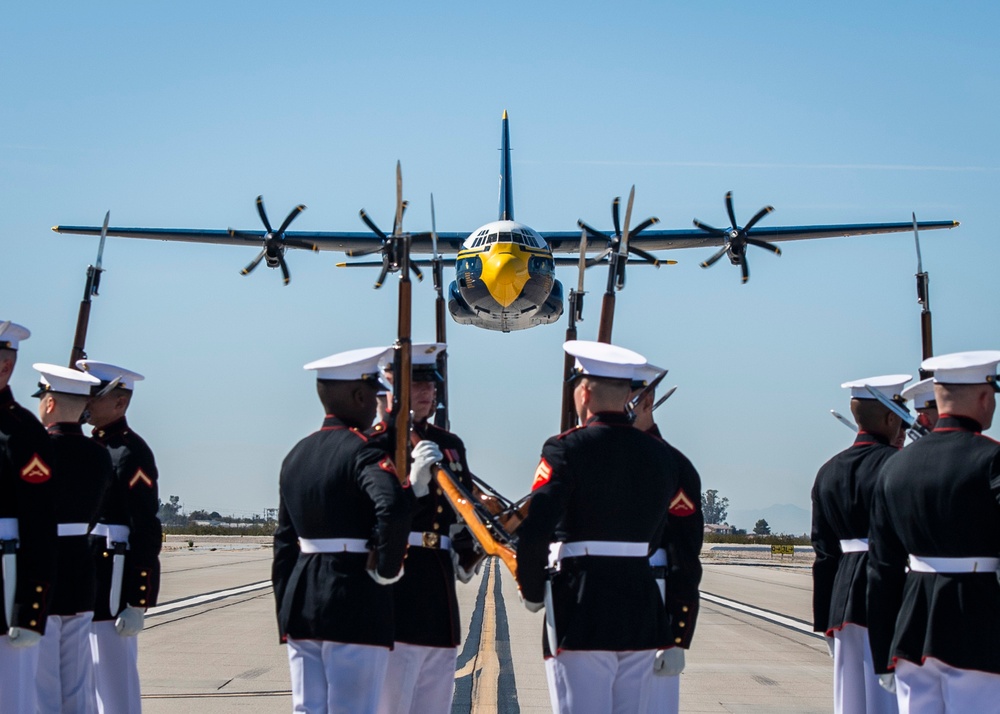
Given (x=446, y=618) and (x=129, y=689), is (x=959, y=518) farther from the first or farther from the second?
(x=129, y=689)

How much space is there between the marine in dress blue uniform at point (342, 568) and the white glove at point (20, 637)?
43.9 inches

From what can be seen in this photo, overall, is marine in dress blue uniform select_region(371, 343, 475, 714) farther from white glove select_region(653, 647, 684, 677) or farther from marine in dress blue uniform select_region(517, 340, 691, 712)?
white glove select_region(653, 647, 684, 677)

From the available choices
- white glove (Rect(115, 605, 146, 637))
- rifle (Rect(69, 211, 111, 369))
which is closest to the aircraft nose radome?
rifle (Rect(69, 211, 111, 369))

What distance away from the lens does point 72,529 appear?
6.34 m

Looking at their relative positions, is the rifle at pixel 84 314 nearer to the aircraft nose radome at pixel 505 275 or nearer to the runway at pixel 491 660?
the runway at pixel 491 660

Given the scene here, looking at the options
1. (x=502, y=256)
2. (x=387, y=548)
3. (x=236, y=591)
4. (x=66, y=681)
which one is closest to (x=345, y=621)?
(x=387, y=548)

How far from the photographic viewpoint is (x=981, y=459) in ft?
15.4

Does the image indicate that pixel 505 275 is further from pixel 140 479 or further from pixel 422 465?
pixel 422 465

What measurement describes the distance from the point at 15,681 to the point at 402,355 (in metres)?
2.29

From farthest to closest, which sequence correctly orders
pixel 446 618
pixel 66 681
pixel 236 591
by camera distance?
pixel 236 591
pixel 66 681
pixel 446 618

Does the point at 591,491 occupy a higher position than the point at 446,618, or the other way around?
the point at 591,491

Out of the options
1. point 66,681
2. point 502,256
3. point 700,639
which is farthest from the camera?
point 502,256

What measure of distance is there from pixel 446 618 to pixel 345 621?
2.69 ft

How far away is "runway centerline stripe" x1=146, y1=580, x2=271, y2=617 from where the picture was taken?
15703 millimetres
